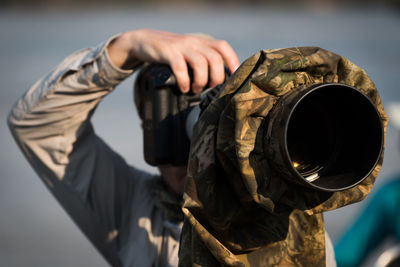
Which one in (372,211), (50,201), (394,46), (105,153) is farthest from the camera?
(394,46)

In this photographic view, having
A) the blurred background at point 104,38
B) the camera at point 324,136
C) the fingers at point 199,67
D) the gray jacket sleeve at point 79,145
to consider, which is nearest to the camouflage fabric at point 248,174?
the camera at point 324,136

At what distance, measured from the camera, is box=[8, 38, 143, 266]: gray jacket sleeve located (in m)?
0.91

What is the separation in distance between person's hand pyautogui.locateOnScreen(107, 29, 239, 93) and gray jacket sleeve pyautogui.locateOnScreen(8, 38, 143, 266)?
0.03 meters

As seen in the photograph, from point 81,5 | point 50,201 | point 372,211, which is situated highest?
point 372,211

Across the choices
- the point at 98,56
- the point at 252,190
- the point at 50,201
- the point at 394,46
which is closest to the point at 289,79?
the point at 252,190

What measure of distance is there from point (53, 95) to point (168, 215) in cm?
31

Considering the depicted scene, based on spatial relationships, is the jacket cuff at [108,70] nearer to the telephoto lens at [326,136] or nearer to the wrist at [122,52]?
the wrist at [122,52]

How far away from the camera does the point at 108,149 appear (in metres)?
1.08

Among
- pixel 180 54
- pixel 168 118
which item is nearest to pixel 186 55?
pixel 180 54

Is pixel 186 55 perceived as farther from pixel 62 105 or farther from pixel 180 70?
pixel 62 105

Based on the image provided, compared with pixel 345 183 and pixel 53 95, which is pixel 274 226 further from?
pixel 53 95

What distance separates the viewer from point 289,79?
1.99 feet

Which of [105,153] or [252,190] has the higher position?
[252,190]

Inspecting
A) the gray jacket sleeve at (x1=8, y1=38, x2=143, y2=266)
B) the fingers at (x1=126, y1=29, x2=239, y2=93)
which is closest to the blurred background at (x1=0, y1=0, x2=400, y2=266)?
the gray jacket sleeve at (x1=8, y1=38, x2=143, y2=266)
